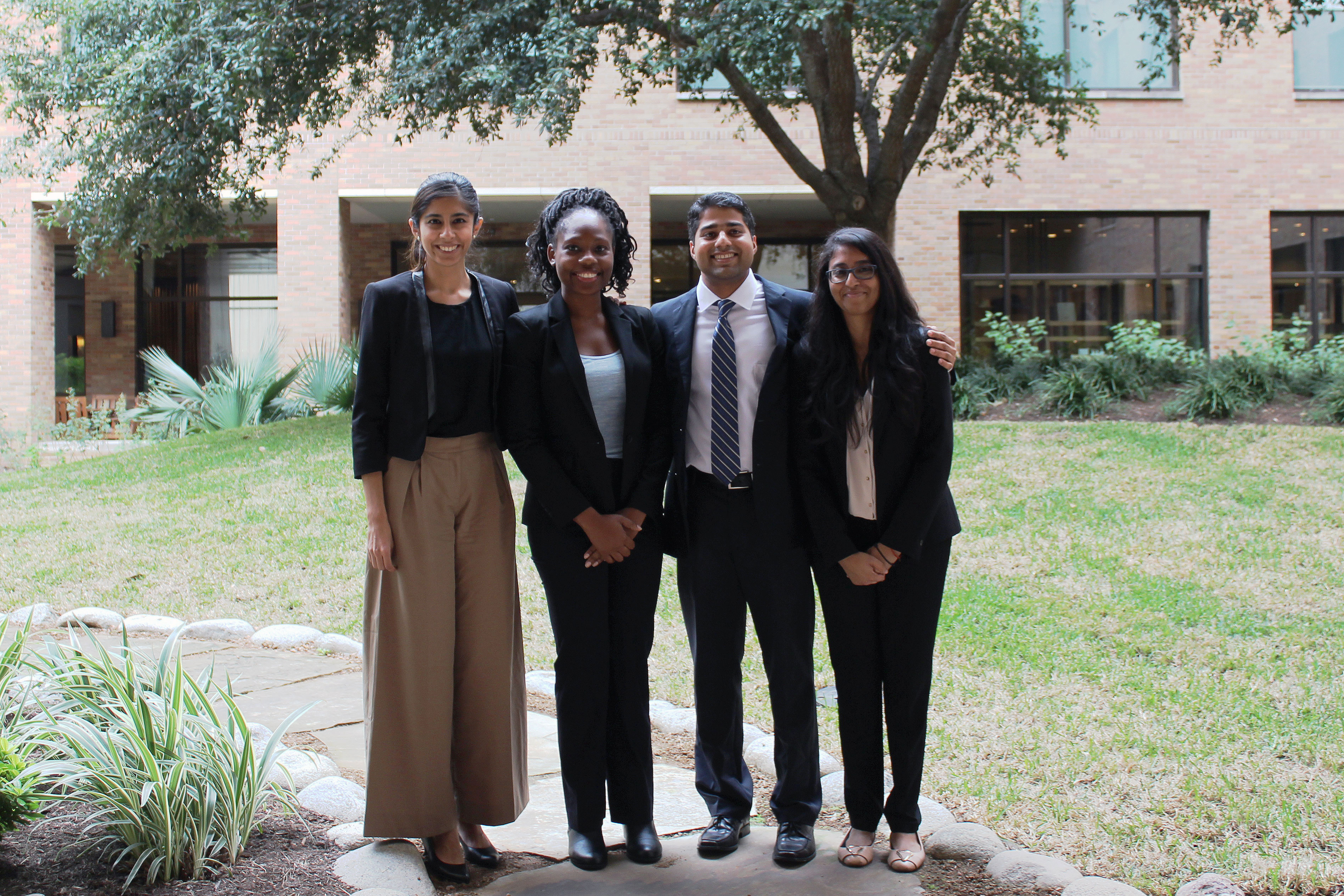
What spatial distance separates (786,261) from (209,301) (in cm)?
1072

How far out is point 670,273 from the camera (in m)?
19.6

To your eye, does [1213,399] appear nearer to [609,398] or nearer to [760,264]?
[760,264]

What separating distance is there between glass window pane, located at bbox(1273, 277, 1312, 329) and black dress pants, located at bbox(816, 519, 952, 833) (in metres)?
17.7

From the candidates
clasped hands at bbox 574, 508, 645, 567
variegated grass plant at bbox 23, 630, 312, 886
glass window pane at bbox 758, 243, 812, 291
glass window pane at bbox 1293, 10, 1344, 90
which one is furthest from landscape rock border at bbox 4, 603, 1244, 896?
glass window pane at bbox 1293, 10, 1344, 90

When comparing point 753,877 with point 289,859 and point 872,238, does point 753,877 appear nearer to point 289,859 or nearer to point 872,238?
point 289,859

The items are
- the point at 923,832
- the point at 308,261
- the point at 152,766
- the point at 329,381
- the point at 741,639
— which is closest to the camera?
the point at 152,766

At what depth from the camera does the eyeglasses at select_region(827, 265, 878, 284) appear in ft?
10.1

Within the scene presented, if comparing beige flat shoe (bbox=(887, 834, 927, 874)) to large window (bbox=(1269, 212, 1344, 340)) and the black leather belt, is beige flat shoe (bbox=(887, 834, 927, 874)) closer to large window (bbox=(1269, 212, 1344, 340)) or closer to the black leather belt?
the black leather belt

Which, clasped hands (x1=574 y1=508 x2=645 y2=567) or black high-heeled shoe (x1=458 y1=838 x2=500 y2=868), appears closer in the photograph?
clasped hands (x1=574 y1=508 x2=645 y2=567)

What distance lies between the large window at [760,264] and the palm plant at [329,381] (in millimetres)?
6692

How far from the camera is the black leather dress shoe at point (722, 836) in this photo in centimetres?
318

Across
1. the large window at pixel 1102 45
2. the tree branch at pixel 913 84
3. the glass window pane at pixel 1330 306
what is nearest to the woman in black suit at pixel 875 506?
the tree branch at pixel 913 84

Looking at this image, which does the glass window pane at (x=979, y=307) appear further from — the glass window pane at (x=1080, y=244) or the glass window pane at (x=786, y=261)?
the glass window pane at (x=786, y=261)

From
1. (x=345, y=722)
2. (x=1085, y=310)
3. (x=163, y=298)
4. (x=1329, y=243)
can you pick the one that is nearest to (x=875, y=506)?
(x=345, y=722)
